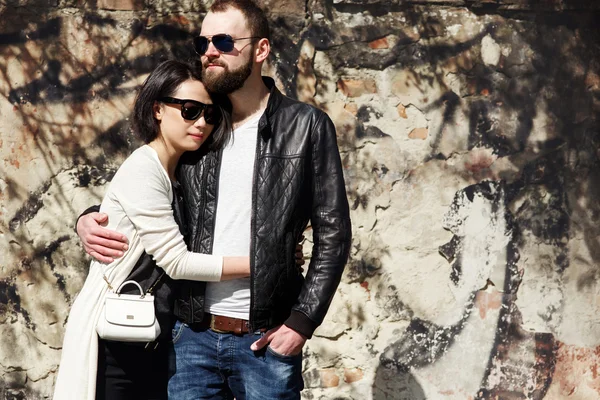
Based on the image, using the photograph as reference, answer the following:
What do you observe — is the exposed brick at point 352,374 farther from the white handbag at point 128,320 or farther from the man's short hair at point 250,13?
the man's short hair at point 250,13

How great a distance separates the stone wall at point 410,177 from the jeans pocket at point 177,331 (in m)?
1.28

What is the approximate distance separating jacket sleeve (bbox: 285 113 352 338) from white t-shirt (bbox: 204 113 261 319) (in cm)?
20

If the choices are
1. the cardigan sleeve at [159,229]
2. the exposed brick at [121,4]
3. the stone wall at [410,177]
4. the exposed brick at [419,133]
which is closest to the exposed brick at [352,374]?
the stone wall at [410,177]

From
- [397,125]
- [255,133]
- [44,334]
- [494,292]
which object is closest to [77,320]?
[255,133]

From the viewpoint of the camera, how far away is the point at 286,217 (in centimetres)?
266

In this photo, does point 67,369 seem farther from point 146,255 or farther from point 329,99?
point 329,99

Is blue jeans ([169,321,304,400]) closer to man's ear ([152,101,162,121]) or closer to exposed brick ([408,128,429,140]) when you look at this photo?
man's ear ([152,101,162,121])

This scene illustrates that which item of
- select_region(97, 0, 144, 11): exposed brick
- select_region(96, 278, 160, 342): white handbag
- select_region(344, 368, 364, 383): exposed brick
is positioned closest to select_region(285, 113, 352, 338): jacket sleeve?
select_region(96, 278, 160, 342): white handbag

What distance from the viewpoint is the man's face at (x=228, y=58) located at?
265 centimetres

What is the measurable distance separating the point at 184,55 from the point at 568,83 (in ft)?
6.60

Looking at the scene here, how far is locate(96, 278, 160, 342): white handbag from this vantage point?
2.55 metres

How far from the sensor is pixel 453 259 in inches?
158

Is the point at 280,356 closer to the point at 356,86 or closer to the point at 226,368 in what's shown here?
the point at 226,368

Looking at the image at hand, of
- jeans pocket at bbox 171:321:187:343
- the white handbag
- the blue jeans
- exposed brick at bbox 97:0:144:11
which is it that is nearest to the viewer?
the white handbag
